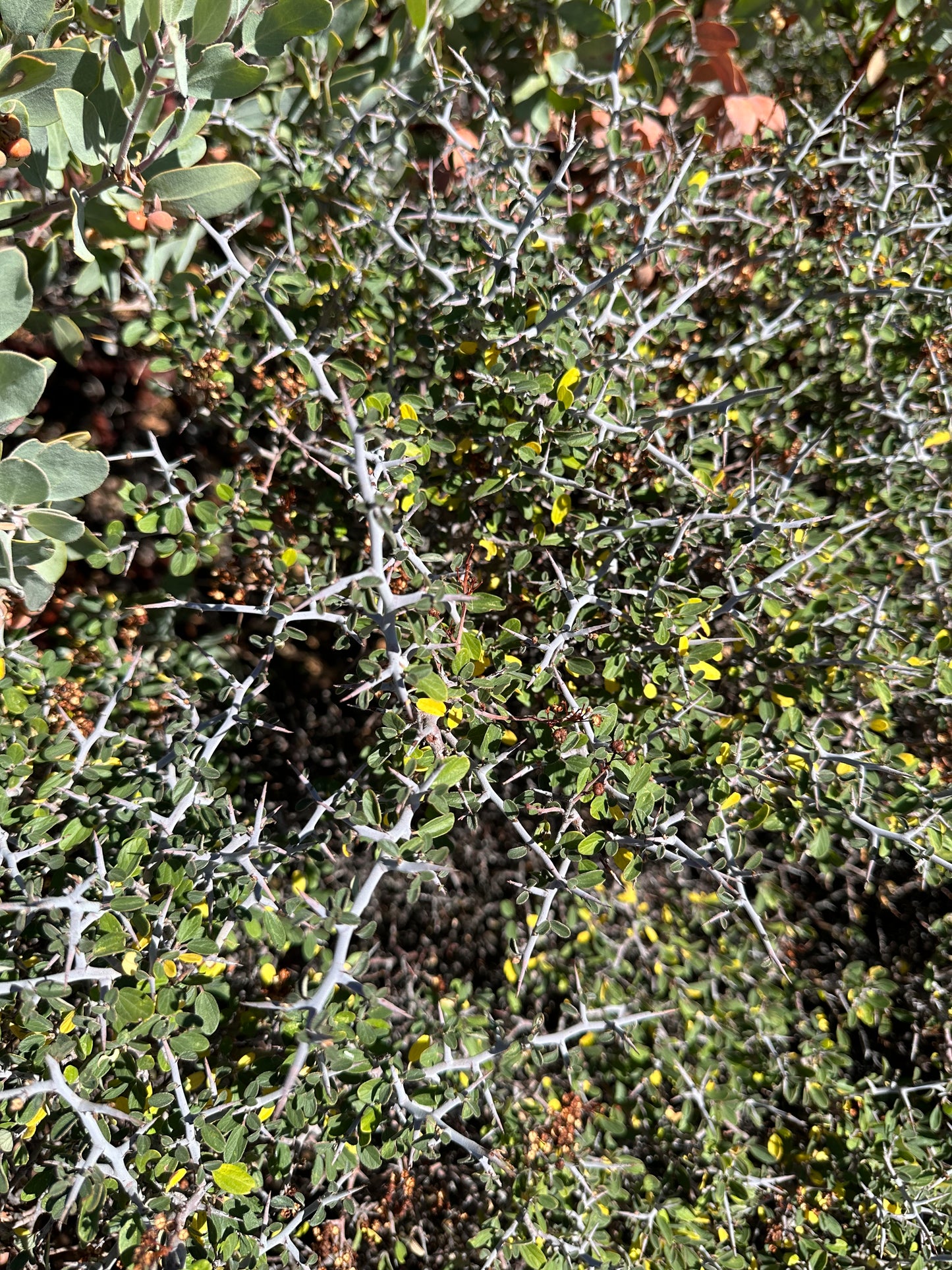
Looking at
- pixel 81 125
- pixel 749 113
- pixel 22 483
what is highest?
pixel 749 113

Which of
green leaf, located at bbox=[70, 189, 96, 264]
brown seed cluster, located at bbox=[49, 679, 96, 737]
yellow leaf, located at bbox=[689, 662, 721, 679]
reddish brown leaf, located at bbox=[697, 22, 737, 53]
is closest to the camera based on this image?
green leaf, located at bbox=[70, 189, 96, 264]

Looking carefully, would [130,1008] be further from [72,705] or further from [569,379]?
[569,379]

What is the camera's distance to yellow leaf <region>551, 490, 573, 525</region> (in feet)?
4.52

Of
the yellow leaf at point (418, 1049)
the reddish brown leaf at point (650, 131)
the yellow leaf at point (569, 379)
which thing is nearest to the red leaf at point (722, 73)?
the reddish brown leaf at point (650, 131)

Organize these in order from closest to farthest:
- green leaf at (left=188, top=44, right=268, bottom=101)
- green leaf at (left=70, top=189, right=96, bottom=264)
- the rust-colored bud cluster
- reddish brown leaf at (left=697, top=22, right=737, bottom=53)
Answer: green leaf at (left=188, top=44, right=268, bottom=101), green leaf at (left=70, top=189, right=96, bottom=264), the rust-colored bud cluster, reddish brown leaf at (left=697, top=22, right=737, bottom=53)

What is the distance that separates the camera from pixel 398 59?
1.61m

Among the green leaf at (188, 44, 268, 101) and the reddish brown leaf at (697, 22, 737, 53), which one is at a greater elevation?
the reddish brown leaf at (697, 22, 737, 53)

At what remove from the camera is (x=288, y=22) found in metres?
1.20

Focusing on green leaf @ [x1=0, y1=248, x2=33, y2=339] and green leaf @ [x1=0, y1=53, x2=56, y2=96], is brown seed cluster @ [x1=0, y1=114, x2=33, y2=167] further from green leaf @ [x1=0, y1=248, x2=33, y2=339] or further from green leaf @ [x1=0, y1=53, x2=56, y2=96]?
green leaf @ [x1=0, y1=248, x2=33, y2=339]

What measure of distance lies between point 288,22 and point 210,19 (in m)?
0.15

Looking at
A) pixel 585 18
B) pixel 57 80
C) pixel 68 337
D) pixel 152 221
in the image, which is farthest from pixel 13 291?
pixel 585 18

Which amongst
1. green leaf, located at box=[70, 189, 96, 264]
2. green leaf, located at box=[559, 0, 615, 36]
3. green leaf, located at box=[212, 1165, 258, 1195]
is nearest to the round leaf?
green leaf, located at box=[70, 189, 96, 264]

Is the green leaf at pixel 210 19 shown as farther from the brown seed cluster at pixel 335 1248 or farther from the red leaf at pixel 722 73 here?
the brown seed cluster at pixel 335 1248

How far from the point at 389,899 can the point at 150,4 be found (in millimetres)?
1569
